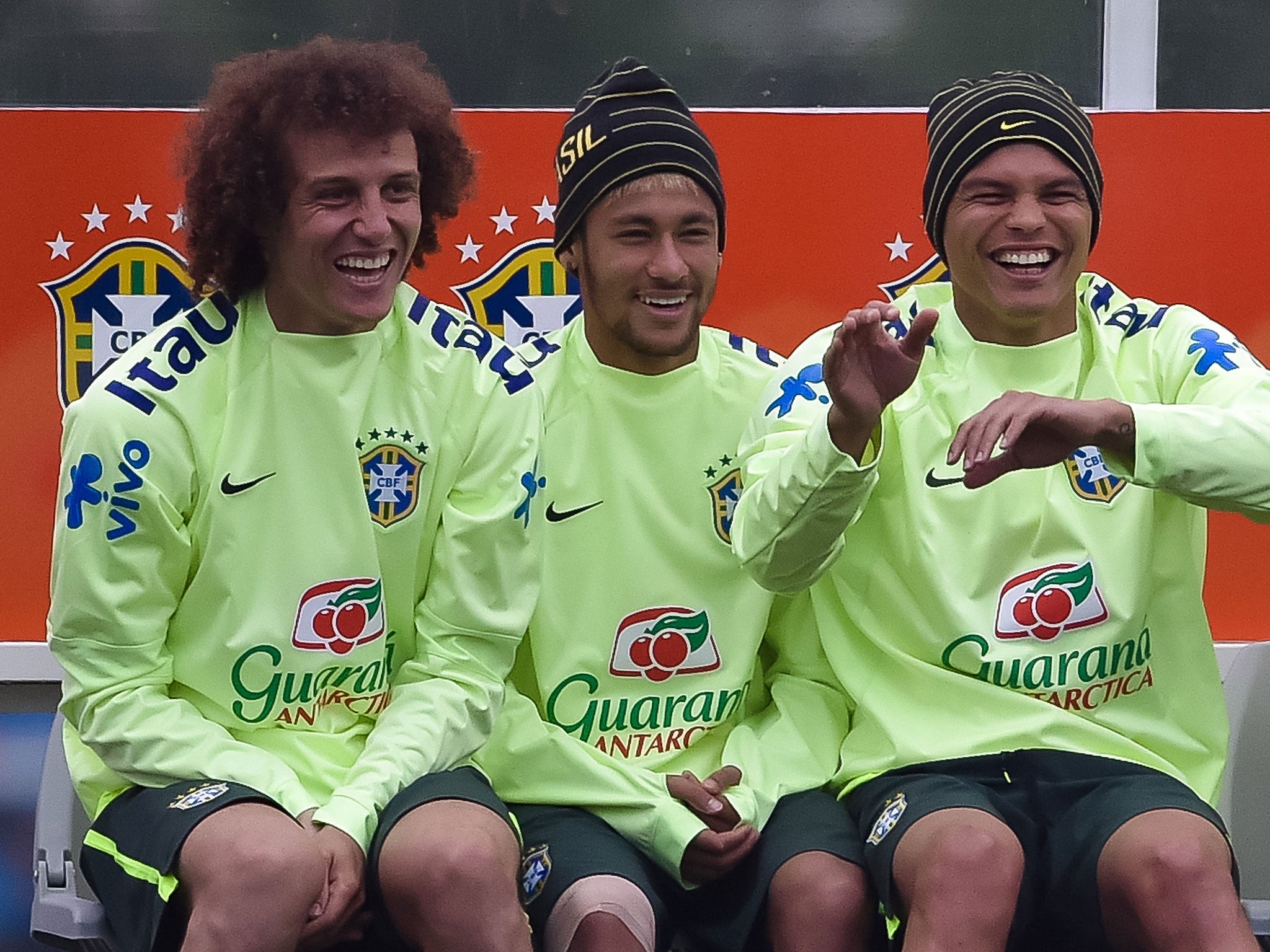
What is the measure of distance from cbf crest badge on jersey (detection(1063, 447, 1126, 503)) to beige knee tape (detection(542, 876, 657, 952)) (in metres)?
0.85

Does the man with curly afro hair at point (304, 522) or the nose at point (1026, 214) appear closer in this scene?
the man with curly afro hair at point (304, 522)

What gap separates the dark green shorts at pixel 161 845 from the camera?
2107 mm

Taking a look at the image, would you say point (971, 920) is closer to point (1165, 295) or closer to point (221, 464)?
point (221, 464)

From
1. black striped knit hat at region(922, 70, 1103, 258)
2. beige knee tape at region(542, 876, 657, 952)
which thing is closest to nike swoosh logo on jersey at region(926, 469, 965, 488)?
black striped knit hat at region(922, 70, 1103, 258)

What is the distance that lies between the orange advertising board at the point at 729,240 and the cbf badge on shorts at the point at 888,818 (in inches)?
42.3

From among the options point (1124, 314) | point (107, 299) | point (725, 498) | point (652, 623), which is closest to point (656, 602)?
point (652, 623)

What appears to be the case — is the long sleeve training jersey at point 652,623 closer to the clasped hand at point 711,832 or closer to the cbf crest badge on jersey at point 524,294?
the clasped hand at point 711,832

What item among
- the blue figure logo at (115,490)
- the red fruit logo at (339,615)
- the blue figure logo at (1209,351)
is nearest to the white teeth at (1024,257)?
the blue figure logo at (1209,351)

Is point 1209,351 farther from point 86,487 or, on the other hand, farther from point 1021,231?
point 86,487

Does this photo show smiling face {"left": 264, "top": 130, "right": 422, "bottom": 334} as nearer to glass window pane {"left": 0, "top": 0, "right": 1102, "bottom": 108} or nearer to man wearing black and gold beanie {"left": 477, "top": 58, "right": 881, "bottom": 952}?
man wearing black and gold beanie {"left": 477, "top": 58, "right": 881, "bottom": 952}

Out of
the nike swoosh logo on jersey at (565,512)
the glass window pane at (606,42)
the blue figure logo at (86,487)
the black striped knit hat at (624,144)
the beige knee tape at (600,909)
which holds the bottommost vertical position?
the beige knee tape at (600,909)

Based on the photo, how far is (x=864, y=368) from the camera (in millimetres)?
2215

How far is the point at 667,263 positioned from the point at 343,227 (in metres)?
0.49

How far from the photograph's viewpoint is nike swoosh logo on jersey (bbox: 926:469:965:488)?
2504 mm
